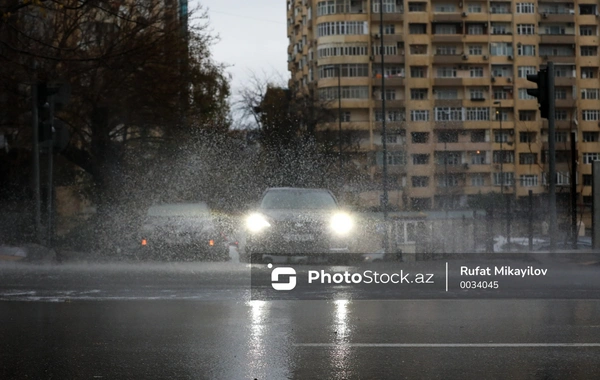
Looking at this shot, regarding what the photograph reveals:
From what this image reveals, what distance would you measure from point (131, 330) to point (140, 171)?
28940mm

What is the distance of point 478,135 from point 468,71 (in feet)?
22.6

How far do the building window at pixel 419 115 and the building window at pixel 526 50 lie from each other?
10.7 m

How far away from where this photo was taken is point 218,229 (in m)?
21.6

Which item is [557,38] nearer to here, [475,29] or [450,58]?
[475,29]

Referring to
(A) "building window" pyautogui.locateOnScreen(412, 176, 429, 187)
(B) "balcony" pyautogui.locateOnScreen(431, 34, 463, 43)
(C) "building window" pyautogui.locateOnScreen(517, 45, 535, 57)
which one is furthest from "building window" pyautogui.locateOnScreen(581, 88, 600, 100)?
(A) "building window" pyautogui.locateOnScreen(412, 176, 429, 187)

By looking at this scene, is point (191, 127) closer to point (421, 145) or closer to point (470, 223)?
point (470, 223)

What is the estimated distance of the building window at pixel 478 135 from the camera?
276ft

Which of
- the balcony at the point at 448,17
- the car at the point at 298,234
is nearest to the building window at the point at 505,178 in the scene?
the balcony at the point at 448,17

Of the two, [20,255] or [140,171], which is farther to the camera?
[140,171]

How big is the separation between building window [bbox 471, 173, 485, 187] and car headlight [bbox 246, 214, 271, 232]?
6561cm

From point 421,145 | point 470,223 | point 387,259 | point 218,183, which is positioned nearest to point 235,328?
point 387,259

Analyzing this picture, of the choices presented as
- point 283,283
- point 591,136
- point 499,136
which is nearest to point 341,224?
point 283,283

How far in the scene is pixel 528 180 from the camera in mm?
85938

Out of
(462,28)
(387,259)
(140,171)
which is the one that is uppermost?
(462,28)
